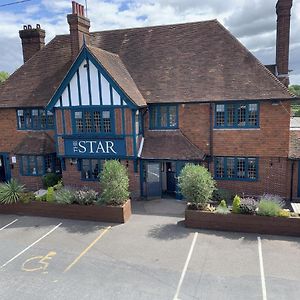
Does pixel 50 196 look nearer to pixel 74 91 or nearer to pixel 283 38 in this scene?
pixel 74 91

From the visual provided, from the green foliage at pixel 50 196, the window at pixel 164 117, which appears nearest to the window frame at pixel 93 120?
the window at pixel 164 117

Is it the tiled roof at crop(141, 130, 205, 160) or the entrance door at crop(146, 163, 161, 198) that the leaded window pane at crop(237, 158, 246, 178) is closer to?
the tiled roof at crop(141, 130, 205, 160)

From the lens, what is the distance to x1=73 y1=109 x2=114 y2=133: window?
16328mm

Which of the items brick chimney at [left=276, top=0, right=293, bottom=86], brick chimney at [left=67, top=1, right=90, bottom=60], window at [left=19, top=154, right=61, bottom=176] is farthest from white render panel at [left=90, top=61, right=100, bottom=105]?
brick chimney at [left=276, top=0, right=293, bottom=86]

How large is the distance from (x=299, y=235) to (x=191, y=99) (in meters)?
7.89

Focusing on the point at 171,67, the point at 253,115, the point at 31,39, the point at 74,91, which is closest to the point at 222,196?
the point at 253,115

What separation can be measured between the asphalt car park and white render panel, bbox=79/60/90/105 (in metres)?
6.28

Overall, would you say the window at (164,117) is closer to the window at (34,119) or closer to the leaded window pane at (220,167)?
the leaded window pane at (220,167)

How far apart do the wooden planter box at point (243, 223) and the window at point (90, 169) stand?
257 inches

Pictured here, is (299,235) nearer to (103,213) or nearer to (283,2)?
(103,213)

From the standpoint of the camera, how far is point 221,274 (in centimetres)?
979

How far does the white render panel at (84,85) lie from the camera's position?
52.8 ft

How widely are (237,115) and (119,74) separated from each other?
21.4 feet

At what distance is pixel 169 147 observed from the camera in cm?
1655
